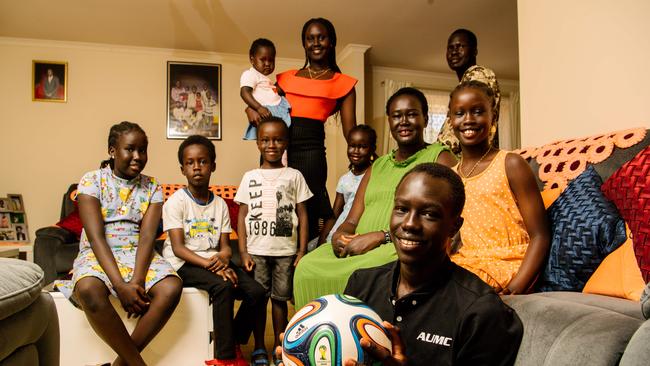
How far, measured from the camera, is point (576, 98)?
98.7 inches

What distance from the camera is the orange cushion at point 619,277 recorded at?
4.35 feet

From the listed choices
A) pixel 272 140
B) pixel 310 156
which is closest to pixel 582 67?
pixel 310 156

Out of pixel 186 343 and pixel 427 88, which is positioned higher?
pixel 427 88

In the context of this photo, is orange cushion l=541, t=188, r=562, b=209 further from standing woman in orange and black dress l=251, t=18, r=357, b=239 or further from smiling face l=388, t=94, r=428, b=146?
standing woman in orange and black dress l=251, t=18, r=357, b=239

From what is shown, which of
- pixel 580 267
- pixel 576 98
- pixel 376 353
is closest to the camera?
pixel 376 353

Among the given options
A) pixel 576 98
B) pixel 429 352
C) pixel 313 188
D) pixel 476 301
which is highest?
pixel 576 98

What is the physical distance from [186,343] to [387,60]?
5295 millimetres

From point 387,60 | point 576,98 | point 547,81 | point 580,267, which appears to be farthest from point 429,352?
point 387,60

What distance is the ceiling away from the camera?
15.9 ft

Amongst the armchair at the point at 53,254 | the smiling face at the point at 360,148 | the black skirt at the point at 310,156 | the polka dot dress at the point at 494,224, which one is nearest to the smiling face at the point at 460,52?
the smiling face at the point at 360,148

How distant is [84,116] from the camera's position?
19.1 feet

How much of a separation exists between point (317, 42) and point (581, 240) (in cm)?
186

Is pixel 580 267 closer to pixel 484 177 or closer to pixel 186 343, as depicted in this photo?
pixel 484 177

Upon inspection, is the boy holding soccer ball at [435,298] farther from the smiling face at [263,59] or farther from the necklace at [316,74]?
the smiling face at [263,59]
